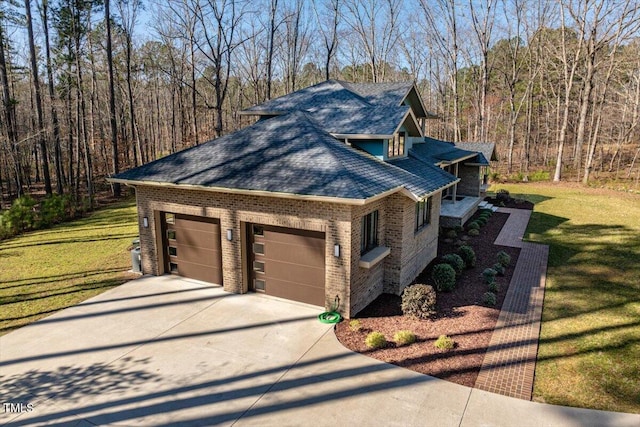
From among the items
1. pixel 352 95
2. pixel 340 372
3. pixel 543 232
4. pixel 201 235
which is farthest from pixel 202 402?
pixel 543 232

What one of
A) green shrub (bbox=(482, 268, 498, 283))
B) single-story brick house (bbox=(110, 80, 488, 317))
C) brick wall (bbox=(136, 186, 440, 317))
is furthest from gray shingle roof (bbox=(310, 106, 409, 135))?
green shrub (bbox=(482, 268, 498, 283))

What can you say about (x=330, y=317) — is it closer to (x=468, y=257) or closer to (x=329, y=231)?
(x=329, y=231)

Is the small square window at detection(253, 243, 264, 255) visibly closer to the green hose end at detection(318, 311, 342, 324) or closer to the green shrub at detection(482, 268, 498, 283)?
the green hose end at detection(318, 311, 342, 324)

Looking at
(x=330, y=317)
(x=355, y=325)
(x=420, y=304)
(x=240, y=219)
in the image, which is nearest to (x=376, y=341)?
(x=355, y=325)

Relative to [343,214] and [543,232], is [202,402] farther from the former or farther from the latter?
[543,232]

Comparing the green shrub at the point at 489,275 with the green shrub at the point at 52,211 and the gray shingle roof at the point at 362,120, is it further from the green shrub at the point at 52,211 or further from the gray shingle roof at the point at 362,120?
the green shrub at the point at 52,211

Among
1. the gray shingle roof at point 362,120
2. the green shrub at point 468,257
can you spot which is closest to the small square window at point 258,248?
the gray shingle roof at point 362,120
